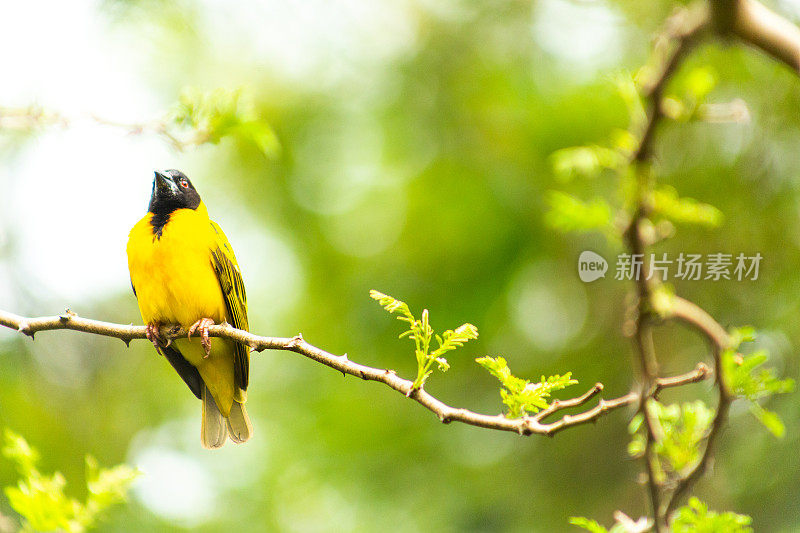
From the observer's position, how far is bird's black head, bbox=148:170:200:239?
392 cm

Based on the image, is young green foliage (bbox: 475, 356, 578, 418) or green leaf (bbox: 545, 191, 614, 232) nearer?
young green foliage (bbox: 475, 356, 578, 418)

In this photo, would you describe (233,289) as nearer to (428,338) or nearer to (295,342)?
(295,342)

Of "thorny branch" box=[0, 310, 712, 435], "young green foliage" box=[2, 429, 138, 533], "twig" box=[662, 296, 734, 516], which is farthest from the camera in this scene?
"young green foliage" box=[2, 429, 138, 533]

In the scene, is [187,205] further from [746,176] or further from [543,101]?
[746,176]

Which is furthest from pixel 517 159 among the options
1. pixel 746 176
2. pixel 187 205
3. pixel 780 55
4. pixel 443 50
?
pixel 780 55

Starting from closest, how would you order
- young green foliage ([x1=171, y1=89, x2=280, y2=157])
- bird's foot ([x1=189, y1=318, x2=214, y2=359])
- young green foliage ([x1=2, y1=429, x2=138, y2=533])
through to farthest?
1. young green foliage ([x1=2, y1=429, x2=138, y2=533])
2. young green foliage ([x1=171, y1=89, x2=280, y2=157])
3. bird's foot ([x1=189, y1=318, x2=214, y2=359])

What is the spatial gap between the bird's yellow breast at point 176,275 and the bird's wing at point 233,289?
3 centimetres

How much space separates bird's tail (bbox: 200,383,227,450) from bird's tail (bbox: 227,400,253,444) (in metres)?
0.08

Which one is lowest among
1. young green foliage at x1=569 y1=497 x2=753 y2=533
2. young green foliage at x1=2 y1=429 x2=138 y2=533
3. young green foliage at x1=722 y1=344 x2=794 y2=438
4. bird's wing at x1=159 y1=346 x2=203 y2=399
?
young green foliage at x1=2 y1=429 x2=138 y2=533

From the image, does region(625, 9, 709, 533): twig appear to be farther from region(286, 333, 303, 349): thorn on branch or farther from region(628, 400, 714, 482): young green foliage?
region(286, 333, 303, 349): thorn on branch

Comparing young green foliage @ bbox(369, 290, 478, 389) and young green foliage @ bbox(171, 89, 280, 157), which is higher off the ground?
young green foliage @ bbox(171, 89, 280, 157)

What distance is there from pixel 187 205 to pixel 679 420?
2.72 m

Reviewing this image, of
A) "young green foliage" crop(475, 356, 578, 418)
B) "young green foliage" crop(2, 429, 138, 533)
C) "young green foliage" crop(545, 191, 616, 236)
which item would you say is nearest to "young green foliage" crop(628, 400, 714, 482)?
"young green foliage" crop(475, 356, 578, 418)

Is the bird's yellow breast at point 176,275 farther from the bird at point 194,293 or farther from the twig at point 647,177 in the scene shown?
the twig at point 647,177
